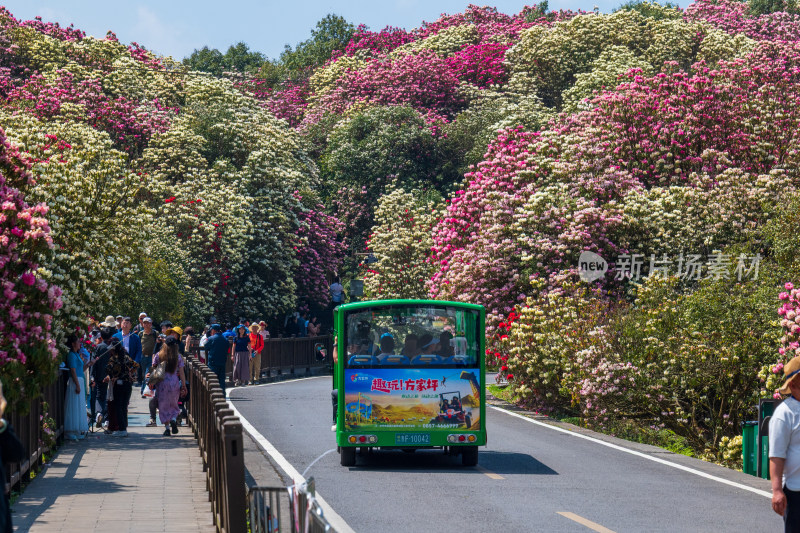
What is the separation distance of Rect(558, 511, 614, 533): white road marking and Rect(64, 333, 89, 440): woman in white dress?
30.0 feet

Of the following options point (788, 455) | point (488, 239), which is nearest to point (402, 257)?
point (488, 239)

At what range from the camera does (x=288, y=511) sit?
6.66 meters

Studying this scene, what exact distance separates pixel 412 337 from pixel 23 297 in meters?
4.94

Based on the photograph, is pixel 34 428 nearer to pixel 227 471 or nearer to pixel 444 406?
pixel 444 406

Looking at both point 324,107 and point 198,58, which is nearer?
point 324,107

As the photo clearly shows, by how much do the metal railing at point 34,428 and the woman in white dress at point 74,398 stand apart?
14cm

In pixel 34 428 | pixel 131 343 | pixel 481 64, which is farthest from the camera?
pixel 481 64

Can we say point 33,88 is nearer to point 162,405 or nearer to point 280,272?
point 280,272

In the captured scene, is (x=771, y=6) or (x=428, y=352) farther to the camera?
(x=771, y=6)

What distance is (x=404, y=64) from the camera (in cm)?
6531

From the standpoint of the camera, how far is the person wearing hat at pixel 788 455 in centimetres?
738

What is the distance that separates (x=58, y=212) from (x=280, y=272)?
27.5 m

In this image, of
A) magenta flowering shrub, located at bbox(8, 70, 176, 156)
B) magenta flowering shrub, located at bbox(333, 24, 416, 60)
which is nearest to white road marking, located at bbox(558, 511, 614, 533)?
magenta flowering shrub, located at bbox(8, 70, 176, 156)

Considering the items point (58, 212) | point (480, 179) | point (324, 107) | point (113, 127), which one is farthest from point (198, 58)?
point (58, 212)
